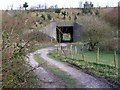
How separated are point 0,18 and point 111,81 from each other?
5.40 meters

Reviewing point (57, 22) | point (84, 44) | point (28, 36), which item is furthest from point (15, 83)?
point (57, 22)

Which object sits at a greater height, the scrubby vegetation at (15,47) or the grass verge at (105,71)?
the scrubby vegetation at (15,47)

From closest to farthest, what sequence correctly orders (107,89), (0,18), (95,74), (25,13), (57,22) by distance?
(0,18) → (25,13) → (107,89) → (95,74) → (57,22)

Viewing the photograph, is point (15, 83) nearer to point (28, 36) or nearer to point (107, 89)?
point (28, 36)

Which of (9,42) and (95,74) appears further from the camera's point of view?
(95,74)

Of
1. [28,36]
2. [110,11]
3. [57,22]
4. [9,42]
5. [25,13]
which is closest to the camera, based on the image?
[110,11]

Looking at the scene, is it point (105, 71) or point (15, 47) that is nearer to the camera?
point (15, 47)

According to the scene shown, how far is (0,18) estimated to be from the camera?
3.79 meters

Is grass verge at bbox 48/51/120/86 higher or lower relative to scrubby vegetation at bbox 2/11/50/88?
lower

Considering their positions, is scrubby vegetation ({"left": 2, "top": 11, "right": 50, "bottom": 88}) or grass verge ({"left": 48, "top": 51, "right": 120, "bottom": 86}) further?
grass verge ({"left": 48, "top": 51, "right": 120, "bottom": 86})

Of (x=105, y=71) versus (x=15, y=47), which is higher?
(x=15, y=47)

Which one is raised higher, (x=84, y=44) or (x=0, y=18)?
(x=0, y=18)

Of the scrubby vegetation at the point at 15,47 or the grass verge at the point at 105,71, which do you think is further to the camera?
the grass verge at the point at 105,71

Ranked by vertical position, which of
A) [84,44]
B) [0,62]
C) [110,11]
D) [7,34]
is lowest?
[84,44]
